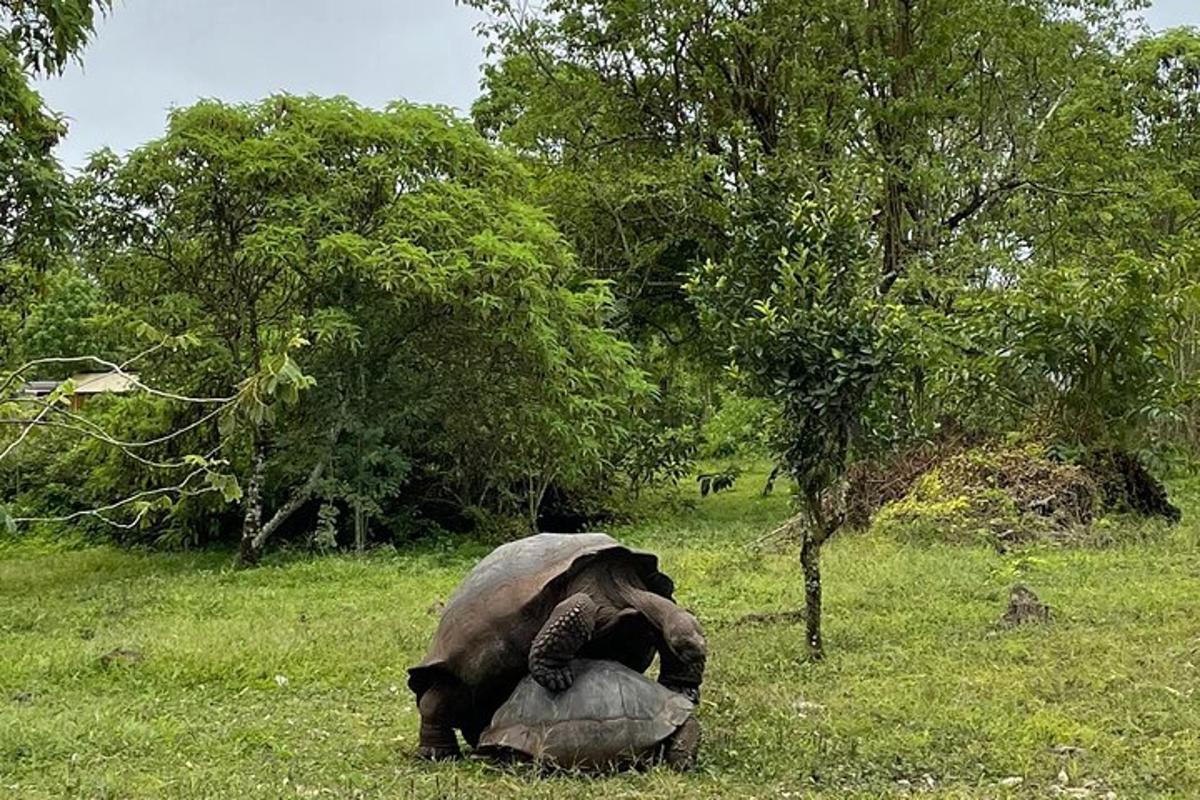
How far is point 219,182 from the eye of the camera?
12414mm

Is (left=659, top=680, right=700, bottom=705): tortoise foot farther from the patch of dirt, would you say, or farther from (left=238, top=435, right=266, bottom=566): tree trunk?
(left=238, top=435, right=266, bottom=566): tree trunk

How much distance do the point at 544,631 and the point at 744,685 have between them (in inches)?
74.8

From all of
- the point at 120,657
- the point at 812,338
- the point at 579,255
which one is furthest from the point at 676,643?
the point at 579,255

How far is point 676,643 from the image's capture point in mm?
4750

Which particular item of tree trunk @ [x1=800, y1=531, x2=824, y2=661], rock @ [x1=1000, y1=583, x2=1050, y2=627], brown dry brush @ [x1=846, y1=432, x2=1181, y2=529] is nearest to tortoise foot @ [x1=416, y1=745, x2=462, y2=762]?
tree trunk @ [x1=800, y1=531, x2=824, y2=661]

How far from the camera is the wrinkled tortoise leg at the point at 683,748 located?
4.56 meters

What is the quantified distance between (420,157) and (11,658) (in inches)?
277

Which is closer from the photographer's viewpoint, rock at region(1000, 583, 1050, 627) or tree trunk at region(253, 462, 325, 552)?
rock at region(1000, 583, 1050, 627)

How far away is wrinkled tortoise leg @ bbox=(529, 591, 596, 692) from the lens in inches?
179

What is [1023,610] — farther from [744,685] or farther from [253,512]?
[253,512]

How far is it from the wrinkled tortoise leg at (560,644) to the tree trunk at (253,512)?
8547mm

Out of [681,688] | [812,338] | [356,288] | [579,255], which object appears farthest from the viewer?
[579,255]

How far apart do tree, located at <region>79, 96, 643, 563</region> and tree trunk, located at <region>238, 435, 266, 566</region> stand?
0.02 m

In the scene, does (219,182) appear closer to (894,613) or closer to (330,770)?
(894,613)
